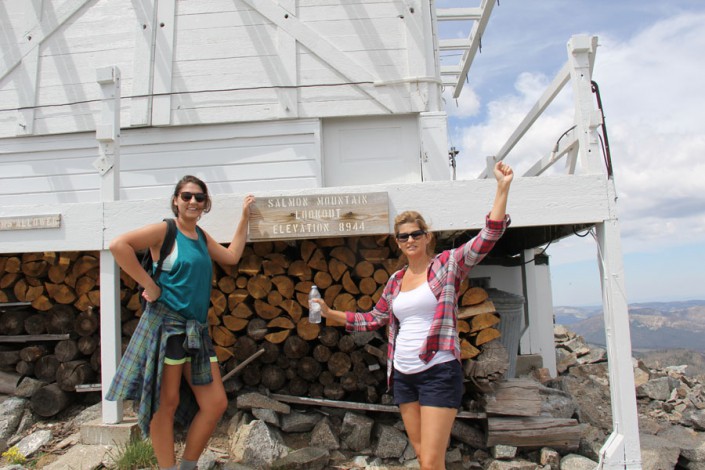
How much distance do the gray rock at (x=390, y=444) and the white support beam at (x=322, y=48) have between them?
3.37m

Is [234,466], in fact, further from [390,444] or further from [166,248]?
[166,248]

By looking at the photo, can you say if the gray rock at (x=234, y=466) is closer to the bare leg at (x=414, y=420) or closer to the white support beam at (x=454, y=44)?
the bare leg at (x=414, y=420)

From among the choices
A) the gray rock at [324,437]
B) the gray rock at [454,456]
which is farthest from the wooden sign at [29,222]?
the gray rock at [454,456]

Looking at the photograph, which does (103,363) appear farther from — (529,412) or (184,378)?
(529,412)

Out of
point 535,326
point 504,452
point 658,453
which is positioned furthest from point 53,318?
point 535,326

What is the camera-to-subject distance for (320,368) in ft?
14.7

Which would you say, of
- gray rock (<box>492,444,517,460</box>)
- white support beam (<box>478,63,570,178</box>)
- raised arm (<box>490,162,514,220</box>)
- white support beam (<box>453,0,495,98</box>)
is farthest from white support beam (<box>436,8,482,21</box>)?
gray rock (<box>492,444,517,460</box>)

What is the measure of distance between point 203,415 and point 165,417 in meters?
0.22

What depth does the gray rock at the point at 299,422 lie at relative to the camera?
14.2 ft

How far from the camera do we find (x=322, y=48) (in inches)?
224

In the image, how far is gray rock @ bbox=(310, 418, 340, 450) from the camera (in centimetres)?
420

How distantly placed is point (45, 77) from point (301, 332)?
4.57m

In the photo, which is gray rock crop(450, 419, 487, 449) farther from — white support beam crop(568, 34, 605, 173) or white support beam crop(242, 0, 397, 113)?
white support beam crop(242, 0, 397, 113)

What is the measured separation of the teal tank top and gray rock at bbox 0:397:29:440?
2760 mm
